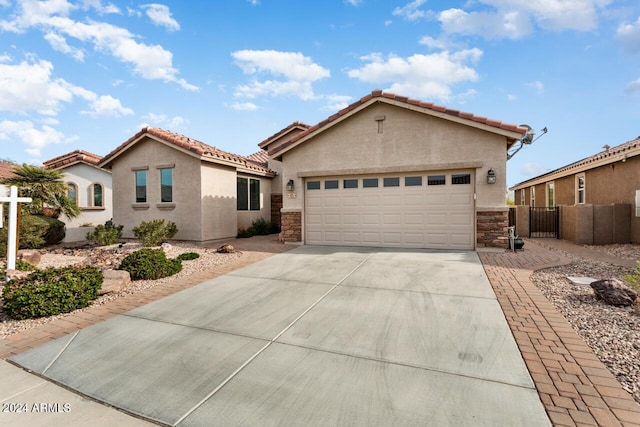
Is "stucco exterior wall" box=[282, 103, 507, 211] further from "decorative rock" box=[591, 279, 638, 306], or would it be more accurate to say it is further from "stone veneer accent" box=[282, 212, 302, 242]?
"decorative rock" box=[591, 279, 638, 306]

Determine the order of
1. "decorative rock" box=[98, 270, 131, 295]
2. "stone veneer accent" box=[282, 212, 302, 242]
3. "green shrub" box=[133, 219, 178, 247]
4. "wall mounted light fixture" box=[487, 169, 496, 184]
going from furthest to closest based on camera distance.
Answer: "stone veneer accent" box=[282, 212, 302, 242], "green shrub" box=[133, 219, 178, 247], "wall mounted light fixture" box=[487, 169, 496, 184], "decorative rock" box=[98, 270, 131, 295]

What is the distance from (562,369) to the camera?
283 cm

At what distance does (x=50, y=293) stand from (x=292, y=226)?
293 inches

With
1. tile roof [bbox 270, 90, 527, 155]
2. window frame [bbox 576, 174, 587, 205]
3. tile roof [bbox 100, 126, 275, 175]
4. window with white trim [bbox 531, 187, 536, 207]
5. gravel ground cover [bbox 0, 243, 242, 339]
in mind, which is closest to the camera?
gravel ground cover [bbox 0, 243, 242, 339]

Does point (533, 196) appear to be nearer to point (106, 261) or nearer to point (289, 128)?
point (289, 128)

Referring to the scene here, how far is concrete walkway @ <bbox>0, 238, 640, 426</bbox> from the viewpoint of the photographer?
2.27m

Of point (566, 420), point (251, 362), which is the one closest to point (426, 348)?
point (566, 420)

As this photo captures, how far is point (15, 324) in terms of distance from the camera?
423cm

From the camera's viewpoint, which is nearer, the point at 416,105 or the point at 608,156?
the point at 416,105

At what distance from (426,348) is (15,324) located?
18.9ft

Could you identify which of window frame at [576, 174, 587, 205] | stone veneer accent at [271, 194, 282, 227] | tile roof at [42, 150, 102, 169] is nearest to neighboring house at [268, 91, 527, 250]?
stone veneer accent at [271, 194, 282, 227]

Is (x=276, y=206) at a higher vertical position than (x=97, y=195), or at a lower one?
lower

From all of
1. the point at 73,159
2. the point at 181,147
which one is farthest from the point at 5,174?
the point at 181,147

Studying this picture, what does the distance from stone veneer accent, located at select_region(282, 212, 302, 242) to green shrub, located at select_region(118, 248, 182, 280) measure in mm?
5057
